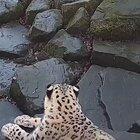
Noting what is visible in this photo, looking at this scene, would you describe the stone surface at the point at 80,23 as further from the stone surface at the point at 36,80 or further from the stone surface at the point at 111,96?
the stone surface at the point at 111,96

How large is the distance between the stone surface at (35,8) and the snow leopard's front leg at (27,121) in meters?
2.49

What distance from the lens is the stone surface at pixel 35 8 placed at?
8618 mm

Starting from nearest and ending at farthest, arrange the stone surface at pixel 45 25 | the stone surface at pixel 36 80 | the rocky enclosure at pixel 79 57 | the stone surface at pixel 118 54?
the rocky enclosure at pixel 79 57
the stone surface at pixel 36 80
the stone surface at pixel 118 54
the stone surface at pixel 45 25

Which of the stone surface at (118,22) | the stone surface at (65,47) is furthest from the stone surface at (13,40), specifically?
the stone surface at (118,22)

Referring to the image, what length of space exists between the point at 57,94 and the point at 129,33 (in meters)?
2.57

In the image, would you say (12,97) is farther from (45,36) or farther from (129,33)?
(129,33)

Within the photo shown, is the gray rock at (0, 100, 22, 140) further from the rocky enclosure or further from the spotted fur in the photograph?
the spotted fur

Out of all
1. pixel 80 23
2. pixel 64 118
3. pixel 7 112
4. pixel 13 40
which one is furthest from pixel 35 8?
pixel 64 118

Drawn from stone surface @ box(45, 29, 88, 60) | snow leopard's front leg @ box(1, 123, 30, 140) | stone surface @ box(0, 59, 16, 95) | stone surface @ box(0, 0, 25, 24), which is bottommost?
stone surface @ box(0, 59, 16, 95)

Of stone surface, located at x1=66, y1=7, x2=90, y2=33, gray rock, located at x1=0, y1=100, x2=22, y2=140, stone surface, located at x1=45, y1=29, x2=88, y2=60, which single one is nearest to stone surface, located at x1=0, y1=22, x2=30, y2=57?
stone surface, located at x1=45, y1=29, x2=88, y2=60

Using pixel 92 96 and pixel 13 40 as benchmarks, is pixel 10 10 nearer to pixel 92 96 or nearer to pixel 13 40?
pixel 13 40

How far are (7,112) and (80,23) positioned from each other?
1.92 meters

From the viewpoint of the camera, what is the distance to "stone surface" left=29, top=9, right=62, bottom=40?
8125 millimetres

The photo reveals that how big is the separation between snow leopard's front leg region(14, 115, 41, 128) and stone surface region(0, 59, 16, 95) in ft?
2.75
